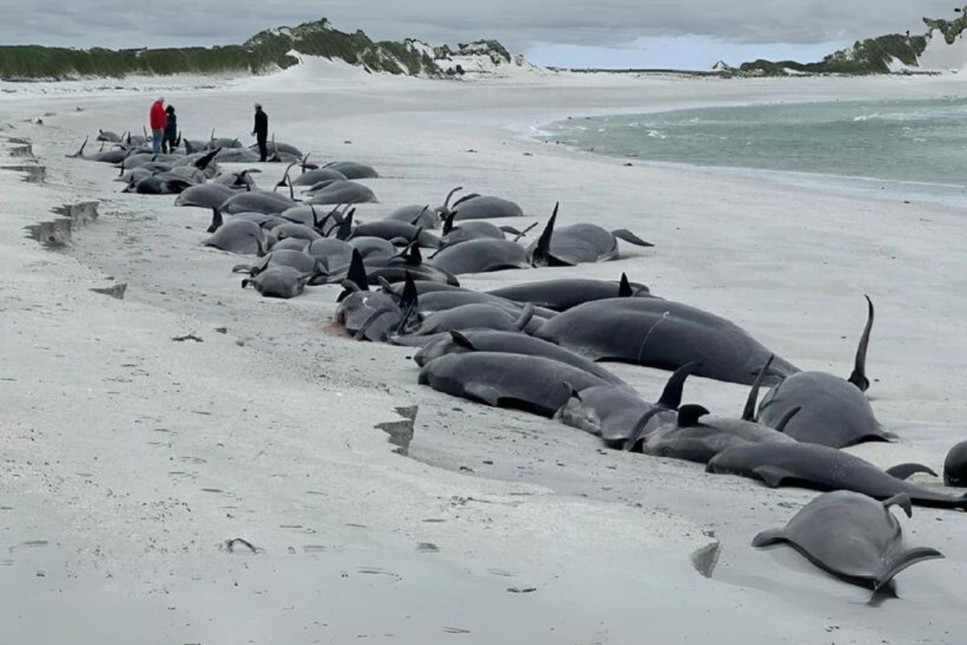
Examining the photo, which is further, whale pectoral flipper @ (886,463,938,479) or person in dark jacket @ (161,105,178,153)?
person in dark jacket @ (161,105,178,153)

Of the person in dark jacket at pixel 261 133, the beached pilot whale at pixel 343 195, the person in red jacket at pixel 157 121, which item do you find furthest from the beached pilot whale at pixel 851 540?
the person in red jacket at pixel 157 121

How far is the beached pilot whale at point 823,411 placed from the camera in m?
6.70

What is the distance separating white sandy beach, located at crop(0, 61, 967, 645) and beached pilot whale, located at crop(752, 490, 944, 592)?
0.06 meters

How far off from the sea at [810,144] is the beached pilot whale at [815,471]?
15.1 meters

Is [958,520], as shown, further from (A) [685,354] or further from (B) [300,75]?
(B) [300,75]

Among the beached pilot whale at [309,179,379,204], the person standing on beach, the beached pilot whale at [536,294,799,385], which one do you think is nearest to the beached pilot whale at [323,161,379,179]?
the beached pilot whale at [309,179,379,204]

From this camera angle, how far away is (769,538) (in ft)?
15.4

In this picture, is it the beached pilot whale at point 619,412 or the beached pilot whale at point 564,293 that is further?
the beached pilot whale at point 564,293

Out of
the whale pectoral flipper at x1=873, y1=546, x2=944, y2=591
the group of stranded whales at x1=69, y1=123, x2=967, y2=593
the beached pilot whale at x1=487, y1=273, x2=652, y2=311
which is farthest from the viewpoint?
the beached pilot whale at x1=487, y1=273, x2=652, y2=311

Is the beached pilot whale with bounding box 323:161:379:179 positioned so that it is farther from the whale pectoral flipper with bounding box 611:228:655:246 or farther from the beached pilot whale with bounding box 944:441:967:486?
the beached pilot whale with bounding box 944:441:967:486

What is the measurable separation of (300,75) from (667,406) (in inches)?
3083

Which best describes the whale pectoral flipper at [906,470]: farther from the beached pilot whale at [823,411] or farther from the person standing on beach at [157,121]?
the person standing on beach at [157,121]

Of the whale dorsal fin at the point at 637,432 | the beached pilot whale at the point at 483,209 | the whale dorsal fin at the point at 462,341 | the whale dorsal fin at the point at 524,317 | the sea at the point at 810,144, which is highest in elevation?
the whale dorsal fin at the point at 462,341

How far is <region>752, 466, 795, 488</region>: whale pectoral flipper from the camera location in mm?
5797
